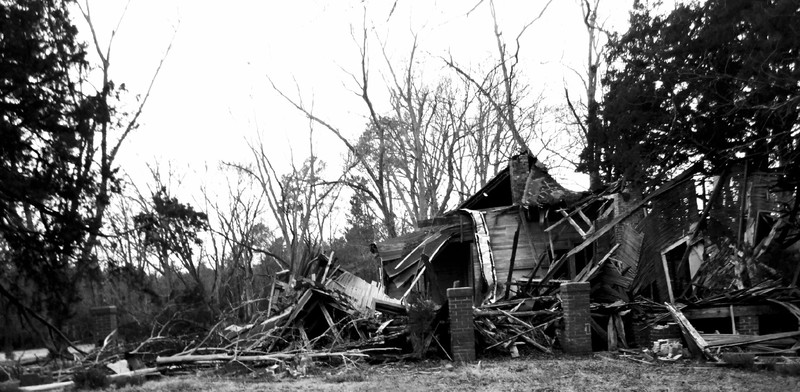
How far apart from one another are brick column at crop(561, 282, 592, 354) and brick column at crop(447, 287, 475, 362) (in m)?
2.05

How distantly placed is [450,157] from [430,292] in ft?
56.3

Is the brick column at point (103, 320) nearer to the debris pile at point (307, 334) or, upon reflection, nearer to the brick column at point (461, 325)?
the debris pile at point (307, 334)

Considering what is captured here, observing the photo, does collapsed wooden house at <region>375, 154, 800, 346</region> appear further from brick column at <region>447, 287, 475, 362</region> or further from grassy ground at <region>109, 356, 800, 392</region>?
brick column at <region>447, 287, 475, 362</region>

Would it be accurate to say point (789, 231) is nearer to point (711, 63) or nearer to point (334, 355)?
point (711, 63)

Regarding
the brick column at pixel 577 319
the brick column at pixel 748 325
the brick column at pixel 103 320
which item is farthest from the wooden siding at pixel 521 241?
the brick column at pixel 103 320

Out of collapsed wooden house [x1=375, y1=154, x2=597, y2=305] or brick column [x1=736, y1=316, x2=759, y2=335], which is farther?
collapsed wooden house [x1=375, y1=154, x2=597, y2=305]

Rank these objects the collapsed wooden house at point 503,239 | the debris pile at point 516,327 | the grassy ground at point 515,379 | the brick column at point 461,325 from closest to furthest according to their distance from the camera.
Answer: the grassy ground at point 515,379, the brick column at point 461,325, the debris pile at point 516,327, the collapsed wooden house at point 503,239

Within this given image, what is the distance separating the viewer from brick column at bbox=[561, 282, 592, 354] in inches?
561

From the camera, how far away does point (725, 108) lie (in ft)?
34.3

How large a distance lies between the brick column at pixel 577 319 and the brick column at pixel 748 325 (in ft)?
9.86

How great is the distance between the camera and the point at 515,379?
36.3ft

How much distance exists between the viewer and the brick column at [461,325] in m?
13.6

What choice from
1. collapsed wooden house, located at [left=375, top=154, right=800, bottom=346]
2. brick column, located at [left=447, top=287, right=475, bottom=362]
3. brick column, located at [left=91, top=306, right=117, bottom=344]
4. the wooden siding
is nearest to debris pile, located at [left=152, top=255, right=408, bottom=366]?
brick column, located at [left=447, top=287, right=475, bottom=362]

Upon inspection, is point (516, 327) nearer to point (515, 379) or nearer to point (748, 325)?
point (515, 379)
